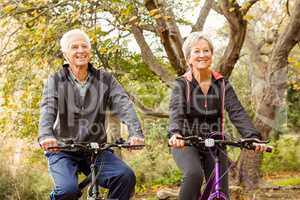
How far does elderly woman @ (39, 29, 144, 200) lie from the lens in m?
4.73

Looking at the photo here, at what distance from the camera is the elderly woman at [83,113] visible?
15.5 feet

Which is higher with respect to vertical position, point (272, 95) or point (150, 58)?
point (150, 58)

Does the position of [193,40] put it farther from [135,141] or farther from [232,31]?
[232,31]

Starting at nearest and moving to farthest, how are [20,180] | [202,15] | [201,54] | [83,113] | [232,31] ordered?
[83,113]
[201,54]
[232,31]
[20,180]
[202,15]

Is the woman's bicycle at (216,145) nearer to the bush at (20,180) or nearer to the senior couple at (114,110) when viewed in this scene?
the senior couple at (114,110)

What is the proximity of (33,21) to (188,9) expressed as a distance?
369 centimetres

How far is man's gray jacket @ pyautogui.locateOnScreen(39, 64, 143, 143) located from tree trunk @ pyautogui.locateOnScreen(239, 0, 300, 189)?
502 centimetres

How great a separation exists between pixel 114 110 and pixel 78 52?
25.3 inches

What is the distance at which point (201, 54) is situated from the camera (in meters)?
5.11

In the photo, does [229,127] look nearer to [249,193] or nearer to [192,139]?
[249,193]

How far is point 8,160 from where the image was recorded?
10070 mm

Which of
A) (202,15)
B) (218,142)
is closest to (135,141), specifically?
(218,142)

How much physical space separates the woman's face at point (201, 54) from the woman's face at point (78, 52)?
1003mm

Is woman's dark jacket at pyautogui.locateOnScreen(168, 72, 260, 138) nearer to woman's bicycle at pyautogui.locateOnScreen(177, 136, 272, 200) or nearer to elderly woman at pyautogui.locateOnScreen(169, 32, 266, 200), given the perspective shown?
elderly woman at pyautogui.locateOnScreen(169, 32, 266, 200)
